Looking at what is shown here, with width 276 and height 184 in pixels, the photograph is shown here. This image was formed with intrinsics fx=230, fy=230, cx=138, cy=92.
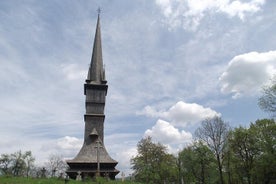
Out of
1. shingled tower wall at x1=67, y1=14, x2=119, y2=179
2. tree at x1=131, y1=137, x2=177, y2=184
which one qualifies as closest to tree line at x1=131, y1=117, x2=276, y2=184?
tree at x1=131, y1=137, x2=177, y2=184

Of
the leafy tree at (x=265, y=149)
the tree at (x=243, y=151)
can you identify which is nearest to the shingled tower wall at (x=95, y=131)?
the tree at (x=243, y=151)

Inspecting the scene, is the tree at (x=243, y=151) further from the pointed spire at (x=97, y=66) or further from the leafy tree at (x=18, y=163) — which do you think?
the leafy tree at (x=18, y=163)

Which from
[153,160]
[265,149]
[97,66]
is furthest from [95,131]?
[265,149]

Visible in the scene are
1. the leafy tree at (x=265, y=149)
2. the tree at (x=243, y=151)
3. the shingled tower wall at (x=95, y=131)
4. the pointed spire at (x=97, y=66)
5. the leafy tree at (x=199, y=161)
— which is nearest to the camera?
the shingled tower wall at (x=95, y=131)

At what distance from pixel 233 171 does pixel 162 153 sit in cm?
1390

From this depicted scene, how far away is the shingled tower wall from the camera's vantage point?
30.2 m

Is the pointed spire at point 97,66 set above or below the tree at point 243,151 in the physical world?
above

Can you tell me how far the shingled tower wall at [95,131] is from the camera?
30.2 metres

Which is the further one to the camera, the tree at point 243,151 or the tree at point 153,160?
the tree at point 153,160

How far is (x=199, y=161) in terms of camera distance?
43.1m

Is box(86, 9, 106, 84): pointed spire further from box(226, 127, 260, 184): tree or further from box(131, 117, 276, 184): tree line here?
box(226, 127, 260, 184): tree

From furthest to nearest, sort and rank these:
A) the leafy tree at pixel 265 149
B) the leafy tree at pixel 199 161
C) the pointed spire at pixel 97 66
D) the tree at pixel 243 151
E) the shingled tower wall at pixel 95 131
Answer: the leafy tree at pixel 199 161 → the pointed spire at pixel 97 66 → the tree at pixel 243 151 → the leafy tree at pixel 265 149 → the shingled tower wall at pixel 95 131

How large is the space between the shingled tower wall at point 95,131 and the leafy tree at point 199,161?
18404 millimetres

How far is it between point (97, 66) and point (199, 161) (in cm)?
2573
